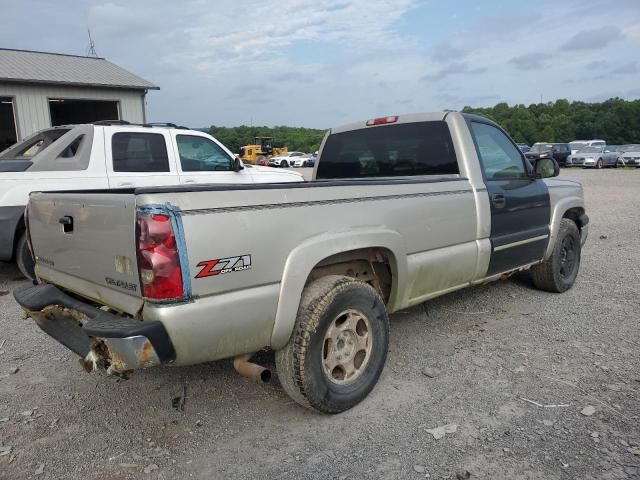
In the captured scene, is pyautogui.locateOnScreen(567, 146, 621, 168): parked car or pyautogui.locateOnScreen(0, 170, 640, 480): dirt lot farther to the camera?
pyautogui.locateOnScreen(567, 146, 621, 168): parked car

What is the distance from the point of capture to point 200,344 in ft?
8.15

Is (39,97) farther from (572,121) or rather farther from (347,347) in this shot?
(572,121)

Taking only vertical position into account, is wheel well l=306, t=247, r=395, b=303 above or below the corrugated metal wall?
below

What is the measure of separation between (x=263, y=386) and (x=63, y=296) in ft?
4.61

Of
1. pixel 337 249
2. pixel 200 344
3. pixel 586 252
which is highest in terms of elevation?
pixel 337 249

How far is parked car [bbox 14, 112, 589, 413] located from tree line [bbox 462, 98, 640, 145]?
64396 millimetres

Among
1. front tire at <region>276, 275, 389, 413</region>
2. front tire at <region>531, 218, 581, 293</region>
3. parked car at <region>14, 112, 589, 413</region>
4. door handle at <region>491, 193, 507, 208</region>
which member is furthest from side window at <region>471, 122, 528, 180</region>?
front tire at <region>276, 275, 389, 413</region>

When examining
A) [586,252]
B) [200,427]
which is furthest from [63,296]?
[586,252]

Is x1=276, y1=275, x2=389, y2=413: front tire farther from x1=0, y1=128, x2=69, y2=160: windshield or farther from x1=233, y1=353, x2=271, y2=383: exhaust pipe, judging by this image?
x1=0, y1=128, x2=69, y2=160: windshield

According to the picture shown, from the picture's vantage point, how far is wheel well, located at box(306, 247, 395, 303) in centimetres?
321

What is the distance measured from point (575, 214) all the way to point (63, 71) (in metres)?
15.3

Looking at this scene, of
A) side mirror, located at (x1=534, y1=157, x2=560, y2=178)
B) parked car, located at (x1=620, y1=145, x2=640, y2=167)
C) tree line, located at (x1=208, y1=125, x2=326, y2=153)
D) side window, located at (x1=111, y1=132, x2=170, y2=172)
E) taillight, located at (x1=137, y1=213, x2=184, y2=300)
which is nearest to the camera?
taillight, located at (x1=137, y1=213, x2=184, y2=300)

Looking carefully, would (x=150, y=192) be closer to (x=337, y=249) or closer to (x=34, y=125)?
(x=337, y=249)

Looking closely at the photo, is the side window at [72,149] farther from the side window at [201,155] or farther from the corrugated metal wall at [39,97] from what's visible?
the corrugated metal wall at [39,97]
